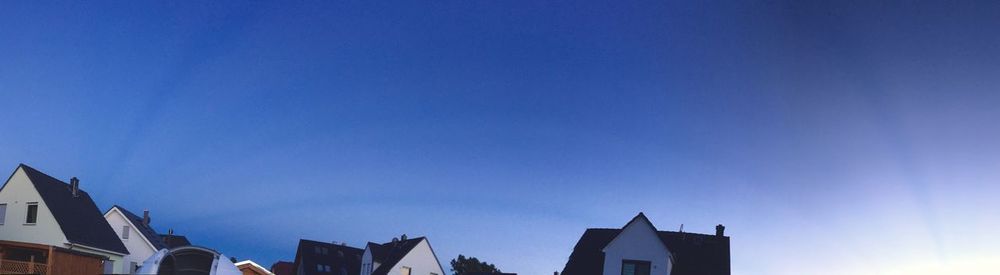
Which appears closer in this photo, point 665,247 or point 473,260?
point 665,247

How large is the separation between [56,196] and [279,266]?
2024 inches

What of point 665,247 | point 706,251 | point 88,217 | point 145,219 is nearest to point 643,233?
point 665,247

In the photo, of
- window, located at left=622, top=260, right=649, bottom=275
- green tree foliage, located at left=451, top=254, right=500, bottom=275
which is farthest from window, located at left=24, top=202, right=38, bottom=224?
green tree foliage, located at left=451, top=254, right=500, bottom=275

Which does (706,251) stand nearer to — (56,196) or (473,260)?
(56,196)

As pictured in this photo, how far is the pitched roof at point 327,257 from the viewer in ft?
234

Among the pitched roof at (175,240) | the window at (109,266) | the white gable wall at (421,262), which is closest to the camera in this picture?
the window at (109,266)

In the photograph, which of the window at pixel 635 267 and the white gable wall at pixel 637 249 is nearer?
the white gable wall at pixel 637 249

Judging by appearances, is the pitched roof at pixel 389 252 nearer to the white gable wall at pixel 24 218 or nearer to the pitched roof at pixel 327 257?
the pitched roof at pixel 327 257

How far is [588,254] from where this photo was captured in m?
42.9

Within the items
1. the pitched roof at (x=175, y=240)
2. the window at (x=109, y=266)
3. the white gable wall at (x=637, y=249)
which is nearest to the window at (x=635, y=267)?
the white gable wall at (x=637, y=249)

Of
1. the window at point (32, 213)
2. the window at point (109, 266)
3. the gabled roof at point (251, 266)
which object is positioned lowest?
the window at point (109, 266)

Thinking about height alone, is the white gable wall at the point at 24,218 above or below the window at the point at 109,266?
above

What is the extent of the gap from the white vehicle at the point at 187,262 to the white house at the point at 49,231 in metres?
10.9

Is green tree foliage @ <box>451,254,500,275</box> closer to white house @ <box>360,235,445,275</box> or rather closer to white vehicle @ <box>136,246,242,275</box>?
white house @ <box>360,235,445,275</box>
